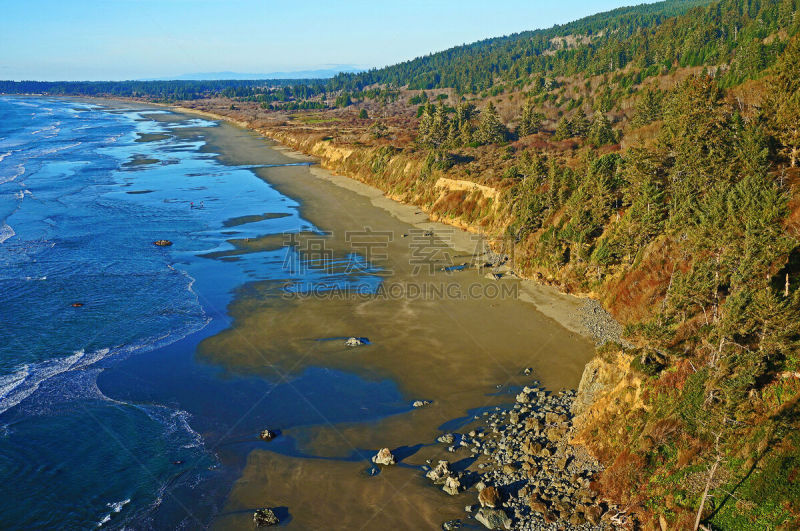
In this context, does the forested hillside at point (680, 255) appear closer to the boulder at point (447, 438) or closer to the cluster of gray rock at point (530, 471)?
the cluster of gray rock at point (530, 471)

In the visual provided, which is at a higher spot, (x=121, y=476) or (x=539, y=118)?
(x=539, y=118)

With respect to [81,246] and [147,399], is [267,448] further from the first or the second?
[81,246]

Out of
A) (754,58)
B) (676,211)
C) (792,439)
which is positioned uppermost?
(754,58)

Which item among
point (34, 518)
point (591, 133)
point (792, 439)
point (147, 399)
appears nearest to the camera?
point (792, 439)

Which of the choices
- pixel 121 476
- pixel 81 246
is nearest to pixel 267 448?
pixel 121 476

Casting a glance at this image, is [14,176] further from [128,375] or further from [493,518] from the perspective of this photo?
[493,518]

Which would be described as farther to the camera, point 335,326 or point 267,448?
point 335,326
